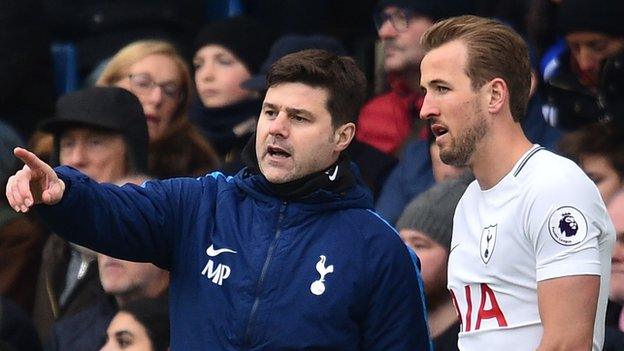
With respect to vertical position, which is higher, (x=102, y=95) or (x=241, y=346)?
(x=102, y=95)

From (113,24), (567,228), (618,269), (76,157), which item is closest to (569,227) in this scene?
(567,228)

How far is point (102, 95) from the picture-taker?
7.10 meters

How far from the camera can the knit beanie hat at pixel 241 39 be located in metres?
8.07

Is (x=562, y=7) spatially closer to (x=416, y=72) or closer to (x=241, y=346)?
(x=416, y=72)

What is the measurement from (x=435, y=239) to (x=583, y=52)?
4.21 feet

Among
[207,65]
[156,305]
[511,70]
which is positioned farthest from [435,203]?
[207,65]

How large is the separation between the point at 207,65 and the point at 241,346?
3459 mm

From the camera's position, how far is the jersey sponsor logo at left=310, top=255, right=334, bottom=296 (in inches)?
189

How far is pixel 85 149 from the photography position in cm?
701

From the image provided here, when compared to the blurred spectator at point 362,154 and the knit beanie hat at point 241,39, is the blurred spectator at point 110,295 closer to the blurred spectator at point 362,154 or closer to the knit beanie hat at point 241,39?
the blurred spectator at point 362,154

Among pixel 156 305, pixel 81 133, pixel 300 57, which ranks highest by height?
pixel 300 57

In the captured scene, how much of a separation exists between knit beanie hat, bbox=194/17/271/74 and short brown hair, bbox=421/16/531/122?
3419 mm

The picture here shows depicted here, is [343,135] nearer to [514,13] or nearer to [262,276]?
[262,276]

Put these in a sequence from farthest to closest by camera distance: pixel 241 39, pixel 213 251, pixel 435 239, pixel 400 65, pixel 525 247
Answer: pixel 241 39 < pixel 400 65 < pixel 435 239 < pixel 213 251 < pixel 525 247
